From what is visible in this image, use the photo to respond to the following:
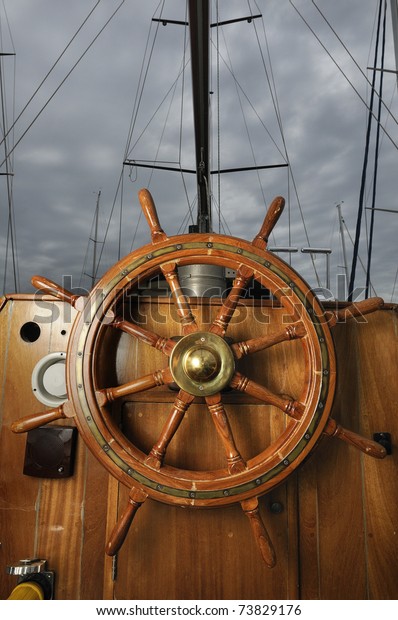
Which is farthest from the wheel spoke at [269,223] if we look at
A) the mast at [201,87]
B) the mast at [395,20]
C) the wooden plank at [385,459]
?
the mast at [395,20]

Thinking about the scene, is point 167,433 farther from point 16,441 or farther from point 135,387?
point 16,441

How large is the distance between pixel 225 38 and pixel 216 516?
5.93 metres

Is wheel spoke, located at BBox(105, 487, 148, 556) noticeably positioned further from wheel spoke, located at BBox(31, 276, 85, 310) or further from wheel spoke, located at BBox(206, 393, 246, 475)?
wheel spoke, located at BBox(31, 276, 85, 310)

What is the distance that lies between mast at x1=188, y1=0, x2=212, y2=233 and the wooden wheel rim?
3.61 feet

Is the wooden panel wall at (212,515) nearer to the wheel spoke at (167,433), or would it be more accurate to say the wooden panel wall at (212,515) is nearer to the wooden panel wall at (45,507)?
the wooden panel wall at (45,507)

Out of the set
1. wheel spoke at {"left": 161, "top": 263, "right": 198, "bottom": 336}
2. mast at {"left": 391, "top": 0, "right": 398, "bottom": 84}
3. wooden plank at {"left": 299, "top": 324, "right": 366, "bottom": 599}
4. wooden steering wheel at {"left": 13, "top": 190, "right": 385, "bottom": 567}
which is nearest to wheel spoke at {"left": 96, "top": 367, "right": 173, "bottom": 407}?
wooden steering wheel at {"left": 13, "top": 190, "right": 385, "bottom": 567}

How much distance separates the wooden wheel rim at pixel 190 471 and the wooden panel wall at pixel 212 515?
A: 190 millimetres

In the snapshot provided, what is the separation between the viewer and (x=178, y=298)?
1.02 meters

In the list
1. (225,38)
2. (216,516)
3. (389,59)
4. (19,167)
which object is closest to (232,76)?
(225,38)

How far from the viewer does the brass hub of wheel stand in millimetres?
943

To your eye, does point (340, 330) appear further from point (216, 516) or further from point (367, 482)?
point (216, 516)

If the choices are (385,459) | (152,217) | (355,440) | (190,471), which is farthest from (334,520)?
(152,217)

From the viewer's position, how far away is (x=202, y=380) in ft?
3.12

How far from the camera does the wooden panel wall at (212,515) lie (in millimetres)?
1107
